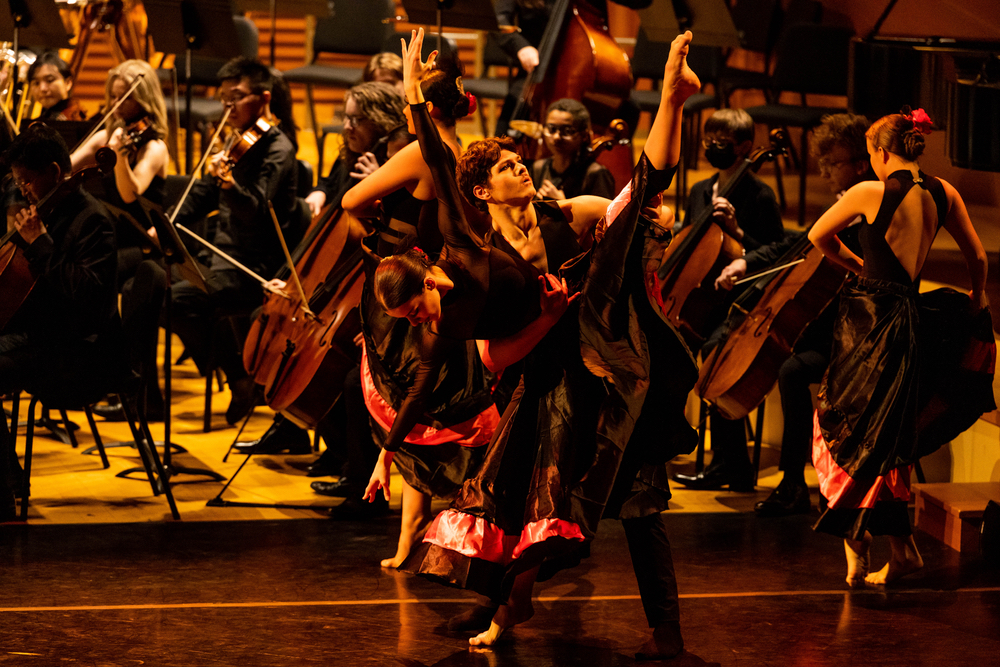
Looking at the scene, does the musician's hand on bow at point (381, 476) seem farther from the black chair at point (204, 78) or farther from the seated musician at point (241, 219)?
the black chair at point (204, 78)

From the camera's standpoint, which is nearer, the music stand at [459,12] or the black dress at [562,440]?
the black dress at [562,440]

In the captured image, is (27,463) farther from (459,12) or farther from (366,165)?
(459,12)

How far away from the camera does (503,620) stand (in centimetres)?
298

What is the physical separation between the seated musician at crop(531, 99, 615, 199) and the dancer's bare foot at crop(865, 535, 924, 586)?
1.67 meters

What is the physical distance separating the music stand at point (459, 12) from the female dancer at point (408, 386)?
234 cm

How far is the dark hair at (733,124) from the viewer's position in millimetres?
4421

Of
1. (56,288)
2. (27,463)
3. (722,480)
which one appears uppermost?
(56,288)

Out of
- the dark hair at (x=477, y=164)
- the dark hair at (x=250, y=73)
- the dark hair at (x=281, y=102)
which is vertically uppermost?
the dark hair at (x=250, y=73)

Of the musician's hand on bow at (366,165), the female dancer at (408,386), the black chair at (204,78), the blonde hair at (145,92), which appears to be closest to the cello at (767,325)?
the female dancer at (408,386)

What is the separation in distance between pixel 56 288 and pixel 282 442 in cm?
117

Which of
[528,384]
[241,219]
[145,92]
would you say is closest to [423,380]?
[528,384]

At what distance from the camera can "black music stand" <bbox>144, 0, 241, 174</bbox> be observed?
601cm

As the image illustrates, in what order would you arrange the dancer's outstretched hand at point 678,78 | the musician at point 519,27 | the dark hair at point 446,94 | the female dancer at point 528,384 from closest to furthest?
the dancer's outstretched hand at point 678,78 < the female dancer at point 528,384 < the dark hair at point 446,94 < the musician at point 519,27

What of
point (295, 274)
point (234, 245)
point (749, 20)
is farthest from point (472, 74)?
point (295, 274)
